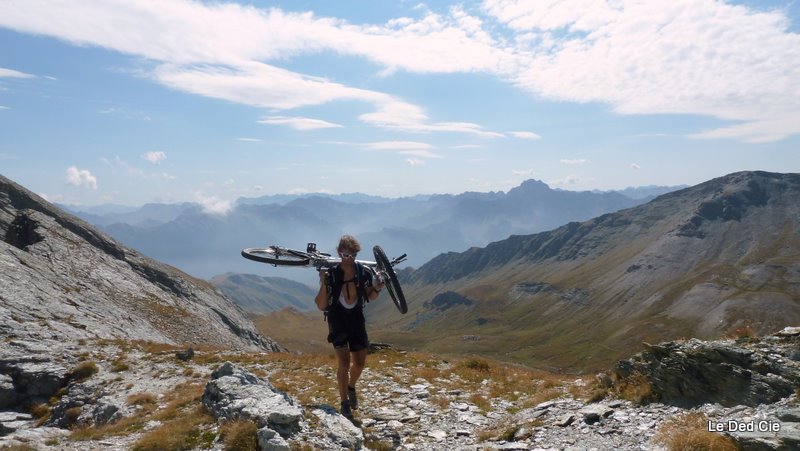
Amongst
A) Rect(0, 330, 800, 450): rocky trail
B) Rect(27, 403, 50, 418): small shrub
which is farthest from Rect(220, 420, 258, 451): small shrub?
Rect(27, 403, 50, 418): small shrub

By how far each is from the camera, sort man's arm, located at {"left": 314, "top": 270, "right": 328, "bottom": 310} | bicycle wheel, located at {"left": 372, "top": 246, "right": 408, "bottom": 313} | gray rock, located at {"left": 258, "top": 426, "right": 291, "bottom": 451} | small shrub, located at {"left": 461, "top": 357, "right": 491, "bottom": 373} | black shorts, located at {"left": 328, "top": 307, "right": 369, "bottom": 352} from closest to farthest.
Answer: gray rock, located at {"left": 258, "top": 426, "right": 291, "bottom": 451} < man's arm, located at {"left": 314, "top": 270, "right": 328, "bottom": 310} < black shorts, located at {"left": 328, "top": 307, "right": 369, "bottom": 352} < bicycle wheel, located at {"left": 372, "top": 246, "right": 408, "bottom": 313} < small shrub, located at {"left": 461, "top": 357, "right": 491, "bottom": 373}

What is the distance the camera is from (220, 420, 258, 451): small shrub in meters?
10.9

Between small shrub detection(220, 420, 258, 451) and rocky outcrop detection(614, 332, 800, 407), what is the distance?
1084cm

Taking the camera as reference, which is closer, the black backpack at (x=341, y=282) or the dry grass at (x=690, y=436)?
the dry grass at (x=690, y=436)

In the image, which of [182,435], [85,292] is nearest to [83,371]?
[182,435]

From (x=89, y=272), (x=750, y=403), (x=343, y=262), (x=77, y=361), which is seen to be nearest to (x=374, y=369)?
(x=343, y=262)

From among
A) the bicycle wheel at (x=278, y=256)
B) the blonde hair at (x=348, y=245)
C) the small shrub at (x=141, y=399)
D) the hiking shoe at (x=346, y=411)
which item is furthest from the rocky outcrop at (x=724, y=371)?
the small shrub at (x=141, y=399)

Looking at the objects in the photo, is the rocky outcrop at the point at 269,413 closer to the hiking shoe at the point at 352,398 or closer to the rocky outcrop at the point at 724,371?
the hiking shoe at the point at 352,398

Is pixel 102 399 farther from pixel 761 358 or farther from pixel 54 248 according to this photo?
pixel 54 248

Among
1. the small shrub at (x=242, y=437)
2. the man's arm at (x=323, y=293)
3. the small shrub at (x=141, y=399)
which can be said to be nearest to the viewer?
the small shrub at (x=242, y=437)

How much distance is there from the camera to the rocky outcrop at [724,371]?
11.4 meters

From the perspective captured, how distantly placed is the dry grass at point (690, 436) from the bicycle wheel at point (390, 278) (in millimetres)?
7510

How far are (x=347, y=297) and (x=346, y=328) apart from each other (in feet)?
2.99

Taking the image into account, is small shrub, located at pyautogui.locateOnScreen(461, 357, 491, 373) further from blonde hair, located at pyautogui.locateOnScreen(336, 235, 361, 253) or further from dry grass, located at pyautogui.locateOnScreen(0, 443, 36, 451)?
dry grass, located at pyautogui.locateOnScreen(0, 443, 36, 451)
